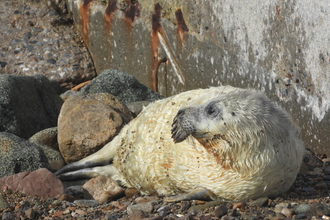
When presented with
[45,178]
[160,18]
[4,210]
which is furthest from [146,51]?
[4,210]

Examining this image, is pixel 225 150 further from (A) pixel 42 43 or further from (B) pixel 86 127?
(A) pixel 42 43

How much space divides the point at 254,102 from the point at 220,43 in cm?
232

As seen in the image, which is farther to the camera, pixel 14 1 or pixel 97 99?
pixel 14 1

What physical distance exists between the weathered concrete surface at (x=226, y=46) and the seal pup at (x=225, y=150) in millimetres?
1036

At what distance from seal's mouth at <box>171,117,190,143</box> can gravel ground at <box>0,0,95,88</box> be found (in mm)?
4589

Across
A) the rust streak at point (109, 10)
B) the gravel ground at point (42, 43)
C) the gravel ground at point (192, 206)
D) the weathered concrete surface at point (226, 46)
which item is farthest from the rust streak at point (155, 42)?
the gravel ground at point (192, 206)

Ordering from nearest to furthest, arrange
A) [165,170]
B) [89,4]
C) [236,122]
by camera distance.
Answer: [236,122] < [165,170] < [89,4]

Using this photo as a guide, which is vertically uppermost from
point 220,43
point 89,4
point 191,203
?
point 89,4

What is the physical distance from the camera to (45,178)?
4211mm

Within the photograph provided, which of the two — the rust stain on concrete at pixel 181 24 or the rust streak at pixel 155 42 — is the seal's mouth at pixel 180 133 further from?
the rust streak at pixel 155 42

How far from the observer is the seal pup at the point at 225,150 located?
3748mm

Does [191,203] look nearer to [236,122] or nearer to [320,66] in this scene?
[236,122]

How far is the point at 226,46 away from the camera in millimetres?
5973

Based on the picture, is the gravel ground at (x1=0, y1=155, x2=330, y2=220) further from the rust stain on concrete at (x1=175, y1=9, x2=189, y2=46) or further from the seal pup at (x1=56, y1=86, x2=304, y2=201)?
the rust stain on concrete at (x1=175, y1=9, x2=189, y2=46)
